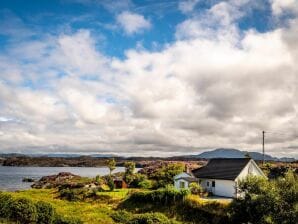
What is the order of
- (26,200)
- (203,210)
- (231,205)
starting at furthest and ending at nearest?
(203,210), (231,205), (26,200)

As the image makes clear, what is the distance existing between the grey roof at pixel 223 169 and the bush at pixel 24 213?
27862 millimetres

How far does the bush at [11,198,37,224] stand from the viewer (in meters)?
36.6

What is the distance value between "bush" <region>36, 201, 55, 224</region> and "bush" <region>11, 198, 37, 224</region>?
1.83 feet

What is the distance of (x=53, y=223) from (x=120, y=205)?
53.3 feet

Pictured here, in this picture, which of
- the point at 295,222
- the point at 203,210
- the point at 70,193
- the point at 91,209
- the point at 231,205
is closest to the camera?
the point at 295,222

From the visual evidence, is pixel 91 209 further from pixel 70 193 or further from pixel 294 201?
pixel 294 201

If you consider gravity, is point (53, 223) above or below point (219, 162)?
below

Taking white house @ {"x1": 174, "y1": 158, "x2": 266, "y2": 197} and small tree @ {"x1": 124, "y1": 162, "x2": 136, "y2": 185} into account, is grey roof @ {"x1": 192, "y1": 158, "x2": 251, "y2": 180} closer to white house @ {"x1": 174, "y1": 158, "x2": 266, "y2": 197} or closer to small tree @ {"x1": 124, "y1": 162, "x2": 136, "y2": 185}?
white house @ {"x1": 174, "y1": 158, "x2": 266, "y2": 197}

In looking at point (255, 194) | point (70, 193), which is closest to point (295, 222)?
point (255, 194)

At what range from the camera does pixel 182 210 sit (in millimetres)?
47656

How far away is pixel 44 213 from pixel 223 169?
96.7ft

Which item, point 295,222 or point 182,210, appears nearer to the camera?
point 295,222

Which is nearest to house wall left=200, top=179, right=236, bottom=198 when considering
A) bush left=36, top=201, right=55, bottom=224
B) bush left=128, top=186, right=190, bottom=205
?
bush left=128, top=186, right=190, bottom=205

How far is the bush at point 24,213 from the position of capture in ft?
120
